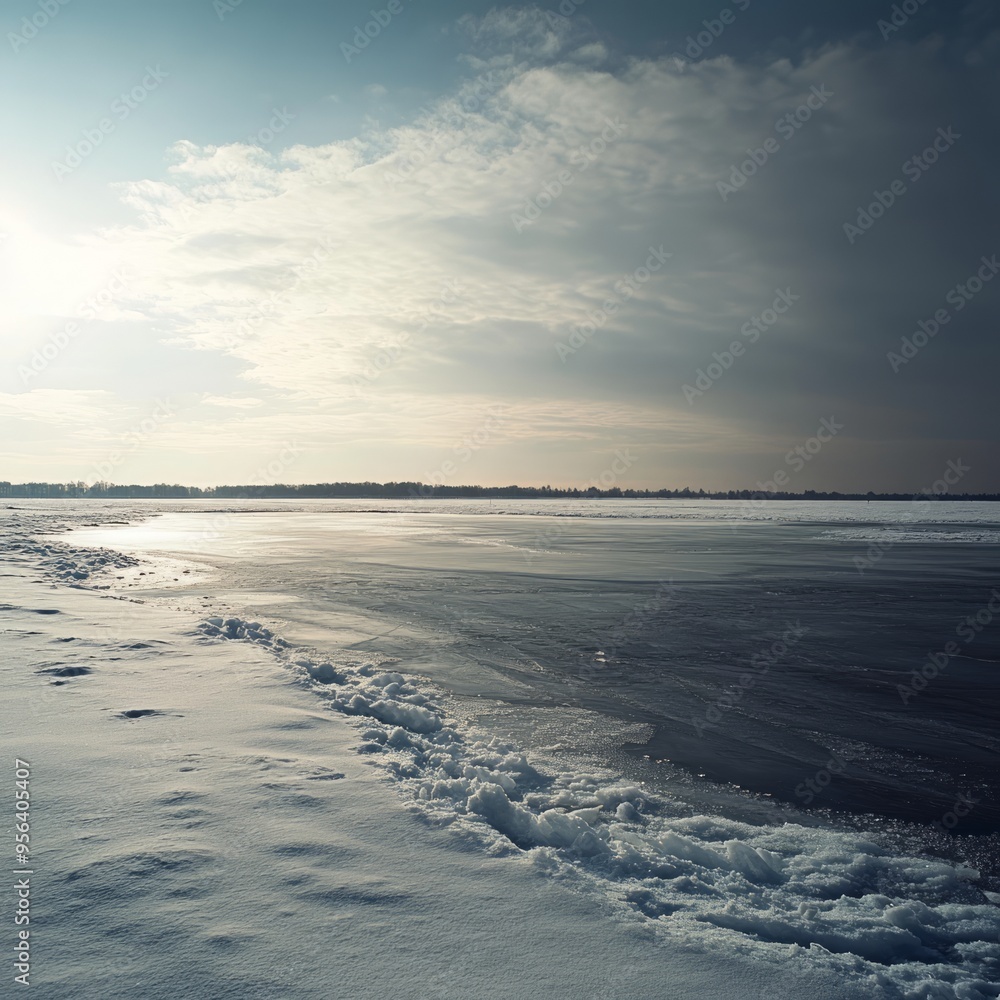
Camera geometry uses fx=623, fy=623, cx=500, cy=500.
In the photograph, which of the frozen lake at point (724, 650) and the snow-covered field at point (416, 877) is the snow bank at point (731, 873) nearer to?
the snow-covered field at point (416, 877)

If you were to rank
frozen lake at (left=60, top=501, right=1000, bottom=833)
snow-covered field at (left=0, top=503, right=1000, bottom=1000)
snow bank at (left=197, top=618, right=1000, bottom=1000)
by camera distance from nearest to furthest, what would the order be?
snow-covered field at (left=0, top=503, right=1000, bottom=1000)
snow bank at (left=197, top=618, right=1000, bottom=1000)
frozen lake at (left=60, top=501, right=1000, bottom=833)

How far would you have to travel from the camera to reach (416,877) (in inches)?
119

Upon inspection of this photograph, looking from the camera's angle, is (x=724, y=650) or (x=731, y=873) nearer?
(x=731, y=873)

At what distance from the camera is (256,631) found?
9.03 m

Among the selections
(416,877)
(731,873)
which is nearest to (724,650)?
(731,873)

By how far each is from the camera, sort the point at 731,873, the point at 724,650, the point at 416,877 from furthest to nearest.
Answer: the point at 724,650 → the point at 731,873 → the point at 416,877

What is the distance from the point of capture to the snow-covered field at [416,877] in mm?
2402

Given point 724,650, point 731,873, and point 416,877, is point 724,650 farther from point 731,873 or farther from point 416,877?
point 416,877

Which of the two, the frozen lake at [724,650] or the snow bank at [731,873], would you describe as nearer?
the snow bank at [731,873]

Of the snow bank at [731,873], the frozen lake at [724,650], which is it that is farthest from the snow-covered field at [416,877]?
the frozen lake at [724,650]

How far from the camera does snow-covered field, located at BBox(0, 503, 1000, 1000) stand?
2.40 m

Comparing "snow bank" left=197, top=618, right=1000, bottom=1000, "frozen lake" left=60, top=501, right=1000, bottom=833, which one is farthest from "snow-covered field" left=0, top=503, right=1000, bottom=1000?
"frozen lake" left=60, top=501, right=1000, bottom=833

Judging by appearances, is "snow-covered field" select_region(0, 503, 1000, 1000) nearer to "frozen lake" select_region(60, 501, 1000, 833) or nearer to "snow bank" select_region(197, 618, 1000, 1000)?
"snow bank" select_region(197, 618, 1000, 1000)

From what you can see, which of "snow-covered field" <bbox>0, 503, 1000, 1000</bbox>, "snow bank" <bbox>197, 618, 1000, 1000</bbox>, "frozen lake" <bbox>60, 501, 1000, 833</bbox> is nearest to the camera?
"snow-covered field" <bbox>0, 503, 1000, 1000</bbox>
